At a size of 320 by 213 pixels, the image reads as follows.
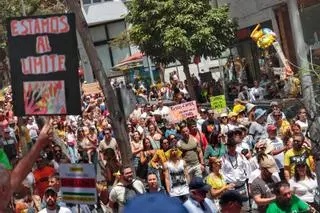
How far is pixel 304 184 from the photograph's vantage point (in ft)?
30.1

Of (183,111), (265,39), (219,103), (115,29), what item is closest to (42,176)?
(265,39)

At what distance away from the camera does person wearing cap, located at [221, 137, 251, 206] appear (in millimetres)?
10430

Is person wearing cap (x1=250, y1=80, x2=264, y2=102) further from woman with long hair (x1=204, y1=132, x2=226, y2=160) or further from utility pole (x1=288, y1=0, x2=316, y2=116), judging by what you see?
utility pole (x1=288, y1=0, x2=316, y2=116)

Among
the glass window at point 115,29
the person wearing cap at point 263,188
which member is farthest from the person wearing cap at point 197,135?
the glass window at point 115,29

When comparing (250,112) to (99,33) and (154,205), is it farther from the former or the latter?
(99,33)

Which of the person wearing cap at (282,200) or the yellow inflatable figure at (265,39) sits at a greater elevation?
the yellow inflatable figure at (265,39)

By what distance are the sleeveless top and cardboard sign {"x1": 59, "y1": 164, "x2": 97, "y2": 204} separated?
305 centimetres

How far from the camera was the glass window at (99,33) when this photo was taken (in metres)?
56.8

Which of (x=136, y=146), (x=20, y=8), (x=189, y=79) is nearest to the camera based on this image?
(x=136, y=146)

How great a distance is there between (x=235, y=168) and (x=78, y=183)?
9.65 feet

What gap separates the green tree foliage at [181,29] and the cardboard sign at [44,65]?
21.4m

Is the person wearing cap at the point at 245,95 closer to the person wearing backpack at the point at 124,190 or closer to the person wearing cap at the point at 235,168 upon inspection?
the person wearing cap at the point at 235,168

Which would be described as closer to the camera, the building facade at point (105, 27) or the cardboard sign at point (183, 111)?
the cardboard sign at point (183, 111)

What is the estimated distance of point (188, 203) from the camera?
7.62 m
